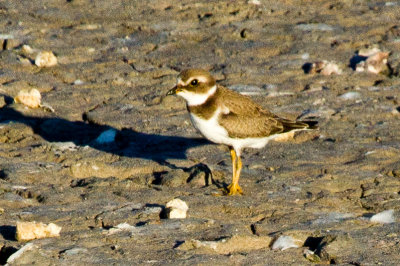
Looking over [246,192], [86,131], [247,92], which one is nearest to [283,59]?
[247,92]

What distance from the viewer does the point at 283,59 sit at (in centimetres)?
964

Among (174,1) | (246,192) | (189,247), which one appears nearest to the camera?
(189,247)

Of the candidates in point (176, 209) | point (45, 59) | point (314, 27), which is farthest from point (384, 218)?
point (314, 27)

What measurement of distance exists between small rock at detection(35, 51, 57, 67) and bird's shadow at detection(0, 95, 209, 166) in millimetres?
1085

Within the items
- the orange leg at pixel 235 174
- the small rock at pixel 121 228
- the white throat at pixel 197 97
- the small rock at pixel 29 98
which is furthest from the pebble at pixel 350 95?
the small rock at pixel 121 228

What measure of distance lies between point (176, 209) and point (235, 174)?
913 millimetres

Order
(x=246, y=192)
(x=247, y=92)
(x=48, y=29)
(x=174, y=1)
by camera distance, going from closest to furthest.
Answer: (x=246, y=192) < (x=247, y=92) < (x=48, y=29) < (x=174, y=1)

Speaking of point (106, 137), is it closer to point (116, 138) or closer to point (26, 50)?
point (116, 138)

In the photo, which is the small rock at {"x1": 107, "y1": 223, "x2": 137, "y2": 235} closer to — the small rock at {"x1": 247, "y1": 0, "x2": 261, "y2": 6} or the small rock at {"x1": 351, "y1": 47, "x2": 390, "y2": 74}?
the small rock at {"x1": 351, "y1": 47, "x2": 390, "y2": 74}

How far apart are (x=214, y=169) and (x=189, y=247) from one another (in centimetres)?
180

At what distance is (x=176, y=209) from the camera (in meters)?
6.00

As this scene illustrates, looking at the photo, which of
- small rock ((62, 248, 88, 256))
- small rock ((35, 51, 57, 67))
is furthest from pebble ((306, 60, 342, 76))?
small rock ((62, 248, 88, 256))

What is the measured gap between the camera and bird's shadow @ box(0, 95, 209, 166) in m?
7.61

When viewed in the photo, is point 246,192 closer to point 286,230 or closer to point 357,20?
point 286,230
